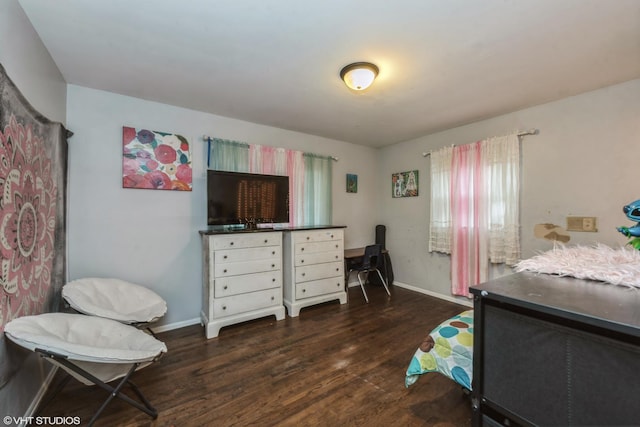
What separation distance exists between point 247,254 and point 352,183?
88.4 inches

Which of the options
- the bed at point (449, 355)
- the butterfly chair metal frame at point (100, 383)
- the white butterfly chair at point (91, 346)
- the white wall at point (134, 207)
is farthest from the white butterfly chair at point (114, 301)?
the bed at point (449, 355)

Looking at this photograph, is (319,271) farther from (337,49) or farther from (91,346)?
(337,49)

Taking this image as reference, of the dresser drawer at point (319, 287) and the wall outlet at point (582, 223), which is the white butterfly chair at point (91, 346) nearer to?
the dresser drawer at point (319, 287)

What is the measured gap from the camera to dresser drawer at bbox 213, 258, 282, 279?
2.68 meters

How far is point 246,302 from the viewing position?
2.83 m

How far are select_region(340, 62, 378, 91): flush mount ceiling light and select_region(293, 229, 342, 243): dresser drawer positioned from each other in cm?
179

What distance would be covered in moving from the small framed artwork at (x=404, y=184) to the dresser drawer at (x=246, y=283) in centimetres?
243

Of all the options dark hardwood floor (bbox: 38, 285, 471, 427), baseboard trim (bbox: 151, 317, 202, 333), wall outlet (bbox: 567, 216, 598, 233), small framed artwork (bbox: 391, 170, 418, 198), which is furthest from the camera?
small framed artwork (bbox: 391, 170, 418, 198)

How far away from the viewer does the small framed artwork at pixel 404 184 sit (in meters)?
4.10

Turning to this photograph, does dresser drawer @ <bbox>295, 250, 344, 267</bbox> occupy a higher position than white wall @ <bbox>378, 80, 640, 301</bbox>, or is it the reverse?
white wall @ <bbox>378, 80, 640, 301</bbox>

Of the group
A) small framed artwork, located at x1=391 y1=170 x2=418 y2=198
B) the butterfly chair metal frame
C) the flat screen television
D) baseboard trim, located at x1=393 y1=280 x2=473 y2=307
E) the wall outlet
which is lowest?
baseboard trim, located at x1=393 y1=280 x2=473 y2=307

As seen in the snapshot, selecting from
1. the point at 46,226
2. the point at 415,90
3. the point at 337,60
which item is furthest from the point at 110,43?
the point at 415,90

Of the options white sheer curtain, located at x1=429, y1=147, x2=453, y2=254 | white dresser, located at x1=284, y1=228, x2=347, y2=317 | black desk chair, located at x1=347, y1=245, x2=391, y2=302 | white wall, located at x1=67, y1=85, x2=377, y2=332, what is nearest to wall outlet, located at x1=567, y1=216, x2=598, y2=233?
white sheer curtain, located at x1=429, y1=147, x2=453, y2=254

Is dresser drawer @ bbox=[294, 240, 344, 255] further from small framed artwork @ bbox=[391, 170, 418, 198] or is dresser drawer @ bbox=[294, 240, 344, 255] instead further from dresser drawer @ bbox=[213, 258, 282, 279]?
small framed artwork @ bbox=[391, 170, 418, 198]
